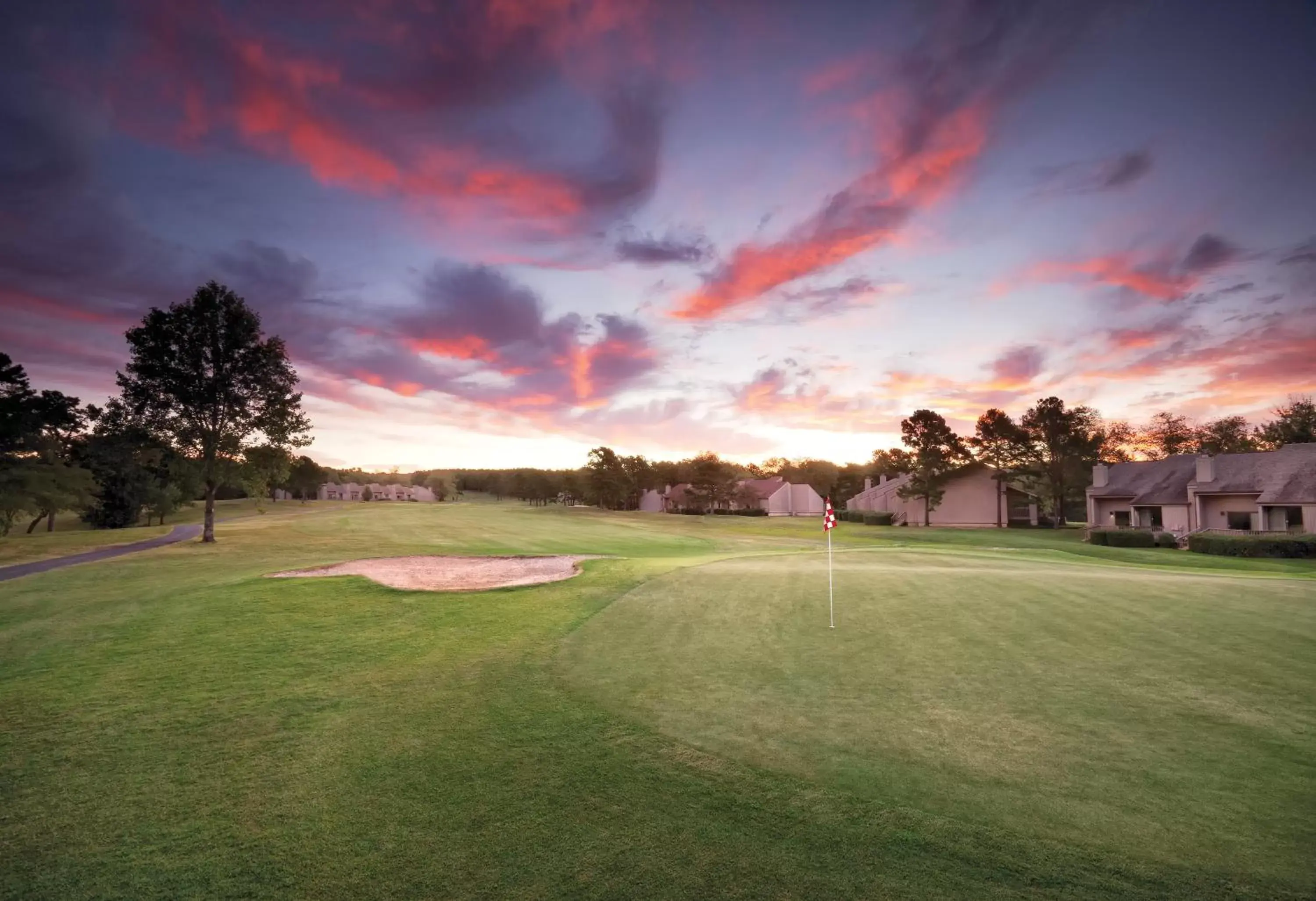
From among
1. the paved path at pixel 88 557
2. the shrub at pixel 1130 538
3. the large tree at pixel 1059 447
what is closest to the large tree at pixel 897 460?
the large tree at pixel 1059 447

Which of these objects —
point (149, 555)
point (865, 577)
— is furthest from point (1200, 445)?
point (149, 555)

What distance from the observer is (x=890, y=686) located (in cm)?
890

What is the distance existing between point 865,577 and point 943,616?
453 centimetres

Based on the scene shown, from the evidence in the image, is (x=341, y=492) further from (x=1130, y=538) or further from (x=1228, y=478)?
(x=1228, y=478)

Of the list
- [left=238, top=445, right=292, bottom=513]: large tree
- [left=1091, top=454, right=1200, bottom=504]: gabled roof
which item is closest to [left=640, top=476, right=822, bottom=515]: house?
[left=1091, top=454, right=1200, bottom=504]: gabled roof

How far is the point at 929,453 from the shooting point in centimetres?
6469

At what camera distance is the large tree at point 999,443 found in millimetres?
63438

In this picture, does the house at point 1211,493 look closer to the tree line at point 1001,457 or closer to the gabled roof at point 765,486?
the tree line at point 1001,457

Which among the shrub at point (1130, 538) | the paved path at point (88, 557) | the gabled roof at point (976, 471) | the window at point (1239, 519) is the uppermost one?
the gabled roof at point (976, 471)

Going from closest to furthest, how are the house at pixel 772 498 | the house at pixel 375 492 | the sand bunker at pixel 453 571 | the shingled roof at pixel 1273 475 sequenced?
the sand bunker at pixel 453 571, the shingled roof at pixel 1273 475, the house at pixel 772 498, the house at pixel 375 492

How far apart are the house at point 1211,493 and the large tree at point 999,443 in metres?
7.43

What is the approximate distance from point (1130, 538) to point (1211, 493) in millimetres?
10478

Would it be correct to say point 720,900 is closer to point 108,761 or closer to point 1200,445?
point 108,761

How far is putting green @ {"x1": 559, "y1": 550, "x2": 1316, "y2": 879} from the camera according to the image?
5484 millimetres
